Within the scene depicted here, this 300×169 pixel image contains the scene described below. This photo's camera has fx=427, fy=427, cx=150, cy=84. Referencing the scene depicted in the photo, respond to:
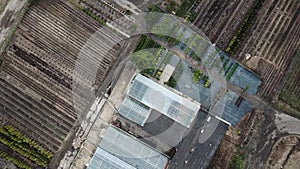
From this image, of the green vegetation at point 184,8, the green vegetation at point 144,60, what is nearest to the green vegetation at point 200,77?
the green vegetation at point 144,60

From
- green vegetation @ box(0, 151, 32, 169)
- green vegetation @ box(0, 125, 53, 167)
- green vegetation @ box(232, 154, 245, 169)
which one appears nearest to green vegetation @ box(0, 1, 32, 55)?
green vegetation @ box(0, 125, 53, 167)

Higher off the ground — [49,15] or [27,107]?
[49,15]

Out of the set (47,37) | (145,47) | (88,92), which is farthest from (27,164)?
(145,47)

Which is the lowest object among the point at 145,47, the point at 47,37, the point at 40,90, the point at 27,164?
the point at 27,164

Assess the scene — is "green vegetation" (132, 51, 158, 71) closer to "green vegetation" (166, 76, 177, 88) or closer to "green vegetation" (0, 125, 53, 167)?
"green vegetation" (166, 76, 177, 88)

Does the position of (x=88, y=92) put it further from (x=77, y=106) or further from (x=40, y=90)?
(x=40, y=90)

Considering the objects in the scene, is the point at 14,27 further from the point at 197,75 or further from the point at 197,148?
the point at 197,148
